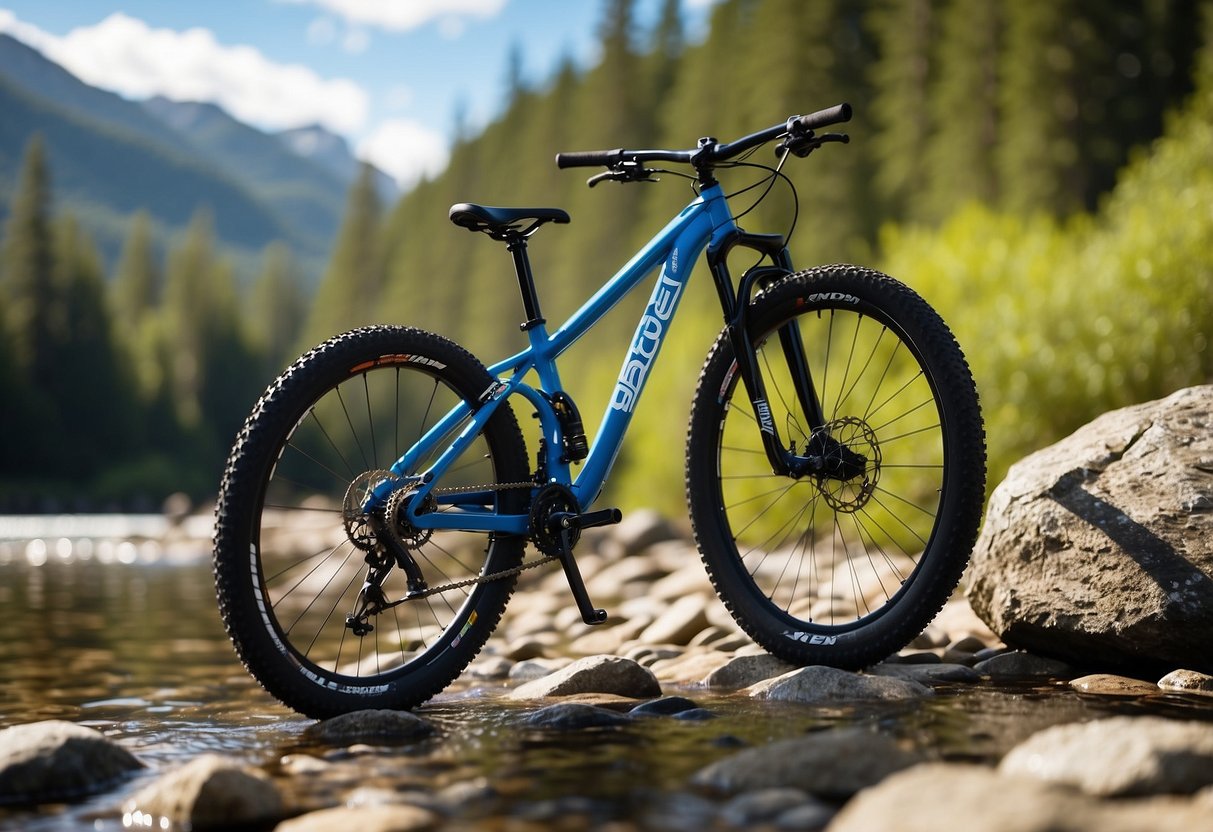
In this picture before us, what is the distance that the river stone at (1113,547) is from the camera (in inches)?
142

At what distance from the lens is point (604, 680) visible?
3729mm

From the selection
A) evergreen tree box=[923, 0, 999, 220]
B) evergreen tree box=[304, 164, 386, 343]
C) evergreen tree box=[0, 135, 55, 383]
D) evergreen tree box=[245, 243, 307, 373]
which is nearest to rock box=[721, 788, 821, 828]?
evergreen tree box=[923, 0, 999, 220]

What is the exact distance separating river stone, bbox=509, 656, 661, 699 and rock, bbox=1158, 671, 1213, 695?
1.60 metres

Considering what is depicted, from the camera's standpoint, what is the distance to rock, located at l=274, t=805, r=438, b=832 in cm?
209

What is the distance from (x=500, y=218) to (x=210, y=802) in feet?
6.77

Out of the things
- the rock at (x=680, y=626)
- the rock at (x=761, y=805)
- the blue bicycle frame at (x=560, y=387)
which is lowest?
the rock at (x=761, y=805)

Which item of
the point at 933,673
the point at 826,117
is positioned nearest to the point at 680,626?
the point at 933,673

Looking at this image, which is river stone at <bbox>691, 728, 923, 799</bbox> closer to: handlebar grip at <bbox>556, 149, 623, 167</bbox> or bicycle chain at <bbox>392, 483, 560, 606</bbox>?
bicycle chain at <bbox>392, 483, 560, 606</bbox>

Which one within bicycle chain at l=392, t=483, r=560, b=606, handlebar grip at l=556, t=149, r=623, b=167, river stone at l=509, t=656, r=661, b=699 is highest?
handlebar grip at l=556, t=149, r=623, b=167

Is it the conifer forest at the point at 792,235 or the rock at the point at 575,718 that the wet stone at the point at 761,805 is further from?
the conifer forest at the point at 792,235

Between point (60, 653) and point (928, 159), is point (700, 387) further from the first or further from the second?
point (928, 159)

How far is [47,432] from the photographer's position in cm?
5106

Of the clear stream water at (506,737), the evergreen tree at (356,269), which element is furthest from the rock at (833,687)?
the evergreen tree at (356,269)

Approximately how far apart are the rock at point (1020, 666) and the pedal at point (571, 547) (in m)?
1.44
